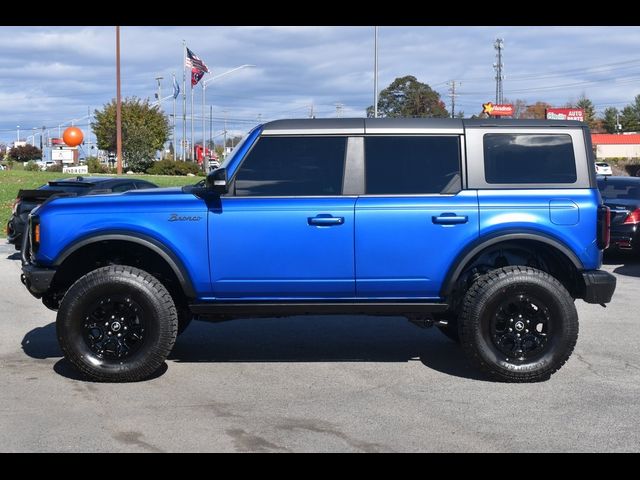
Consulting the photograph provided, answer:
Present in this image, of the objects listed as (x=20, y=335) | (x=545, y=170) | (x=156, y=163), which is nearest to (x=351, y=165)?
(x=545, y=170)

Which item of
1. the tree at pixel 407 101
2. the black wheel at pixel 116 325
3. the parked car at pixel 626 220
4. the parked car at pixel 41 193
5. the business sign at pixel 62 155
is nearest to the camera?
the black wheel at pixel 116 325

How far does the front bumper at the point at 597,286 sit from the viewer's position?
650 cm

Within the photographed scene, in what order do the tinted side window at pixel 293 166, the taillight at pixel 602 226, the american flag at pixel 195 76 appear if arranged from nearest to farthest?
the taillight at pixel 602 226, the tinted side window at pixel 293 166, the american flag at pixel 195 76

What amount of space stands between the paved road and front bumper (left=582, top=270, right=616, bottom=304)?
0.66 meters

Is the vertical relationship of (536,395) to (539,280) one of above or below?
below

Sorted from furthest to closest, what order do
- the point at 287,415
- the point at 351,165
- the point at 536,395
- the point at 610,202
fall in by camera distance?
the point at 610,202, the point at 351,165, the point at 536,395, the point at 287,415

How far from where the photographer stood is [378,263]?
6508 mm

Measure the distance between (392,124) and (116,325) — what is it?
2764mm

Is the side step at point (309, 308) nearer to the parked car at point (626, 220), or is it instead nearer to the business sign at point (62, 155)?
the parked car at point (626, 220)

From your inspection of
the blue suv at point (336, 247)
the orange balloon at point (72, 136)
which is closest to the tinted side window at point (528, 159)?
the blue suv at point (336, 247)

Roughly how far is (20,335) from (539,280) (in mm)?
5168

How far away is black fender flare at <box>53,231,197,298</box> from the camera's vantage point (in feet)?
21.2

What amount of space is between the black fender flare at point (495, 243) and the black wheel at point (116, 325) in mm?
2248
